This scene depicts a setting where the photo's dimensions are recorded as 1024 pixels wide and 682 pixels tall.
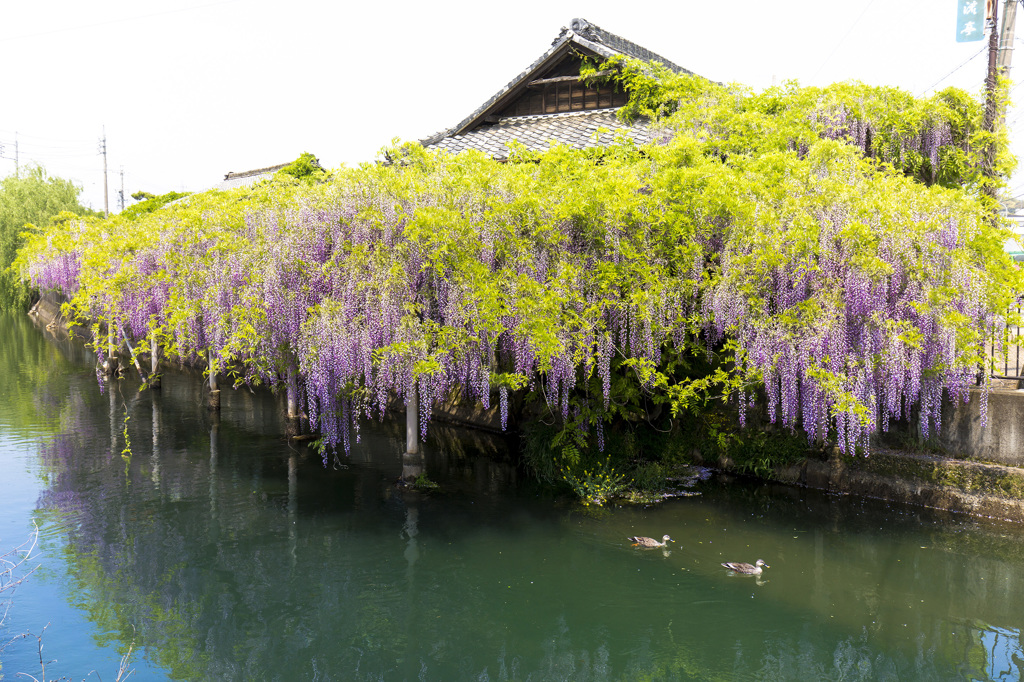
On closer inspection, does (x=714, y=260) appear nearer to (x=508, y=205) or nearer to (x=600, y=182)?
(x=600, y=182)

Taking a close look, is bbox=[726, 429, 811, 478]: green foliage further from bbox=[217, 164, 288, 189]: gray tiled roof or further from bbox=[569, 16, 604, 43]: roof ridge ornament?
bbox=[217, 164, 288, 189]: gray tiled roof

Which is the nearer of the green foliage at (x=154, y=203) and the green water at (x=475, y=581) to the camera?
the green water at (x=475, y=581)

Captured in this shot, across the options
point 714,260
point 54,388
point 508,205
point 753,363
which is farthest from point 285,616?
point 54,388

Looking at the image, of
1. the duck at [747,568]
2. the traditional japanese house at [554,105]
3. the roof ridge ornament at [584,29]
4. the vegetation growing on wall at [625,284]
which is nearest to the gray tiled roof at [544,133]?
the traditional japanese house at [554,105]

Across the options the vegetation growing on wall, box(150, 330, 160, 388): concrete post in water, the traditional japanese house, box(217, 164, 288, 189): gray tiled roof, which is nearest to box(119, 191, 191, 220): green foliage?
box(217, 164, 288, 189): gray tiled roof

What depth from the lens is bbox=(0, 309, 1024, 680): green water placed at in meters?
7.91

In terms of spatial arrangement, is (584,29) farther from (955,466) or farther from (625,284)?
(955,466)

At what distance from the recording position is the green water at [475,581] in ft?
26.0

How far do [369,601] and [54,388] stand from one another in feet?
63.0

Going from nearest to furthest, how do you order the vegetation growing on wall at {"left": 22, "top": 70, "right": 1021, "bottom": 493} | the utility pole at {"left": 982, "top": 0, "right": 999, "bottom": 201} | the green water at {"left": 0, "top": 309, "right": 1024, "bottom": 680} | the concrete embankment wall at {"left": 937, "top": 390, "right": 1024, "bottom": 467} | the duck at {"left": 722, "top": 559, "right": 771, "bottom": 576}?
the green water at {"left": 0, "top": 309, "right": 1024, "bottom": 680}
the duck at {"left": 722, "top": 559, "right": 771, "bottom": 576}
the vegetation growing on wall at {"left": 22, "top": 70, "right": 1021, "bottom": 493}
the concrete embankment wall at {"left": 937, "top": 390, "right": 1024, "bottom": 467}
the utility pole at {"left": 982, "top": 0, "right": 999, "bottom": 201}

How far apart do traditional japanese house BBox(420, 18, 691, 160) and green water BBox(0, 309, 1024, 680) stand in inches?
363

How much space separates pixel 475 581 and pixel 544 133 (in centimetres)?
1290

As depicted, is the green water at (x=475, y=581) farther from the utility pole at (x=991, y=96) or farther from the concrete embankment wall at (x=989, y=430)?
the utility pole at (x=991, y=96)

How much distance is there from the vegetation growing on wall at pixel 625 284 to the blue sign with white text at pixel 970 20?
3410 millimetres
